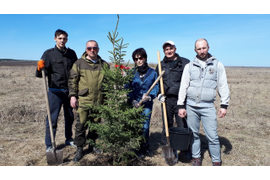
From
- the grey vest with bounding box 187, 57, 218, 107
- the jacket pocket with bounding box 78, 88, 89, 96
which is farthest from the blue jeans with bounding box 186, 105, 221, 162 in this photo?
the jacket pocket with bounding box 78, 88, 89, 96

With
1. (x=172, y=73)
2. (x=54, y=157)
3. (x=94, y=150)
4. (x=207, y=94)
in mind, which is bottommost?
(x=94, y=150)

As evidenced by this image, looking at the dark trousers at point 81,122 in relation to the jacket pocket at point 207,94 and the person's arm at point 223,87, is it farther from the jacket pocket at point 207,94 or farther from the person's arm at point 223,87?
the person's arm at point 223,87

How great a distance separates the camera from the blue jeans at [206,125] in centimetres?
348

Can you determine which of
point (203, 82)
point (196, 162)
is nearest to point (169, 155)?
point (196, 162)

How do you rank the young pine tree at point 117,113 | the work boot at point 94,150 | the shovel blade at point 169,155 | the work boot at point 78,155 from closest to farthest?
the young pine tree at point 117,113
the shovel blade at point 169,155
the work boot at point 78,155
the work boot at point 94,150

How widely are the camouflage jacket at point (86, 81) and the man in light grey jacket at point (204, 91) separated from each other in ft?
5.36

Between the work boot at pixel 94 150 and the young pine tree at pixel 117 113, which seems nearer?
the young pine tree at pixel 117 113

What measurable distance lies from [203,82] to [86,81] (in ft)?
7.24

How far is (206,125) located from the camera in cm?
354

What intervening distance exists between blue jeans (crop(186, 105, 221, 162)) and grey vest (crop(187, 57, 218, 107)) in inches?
5.9

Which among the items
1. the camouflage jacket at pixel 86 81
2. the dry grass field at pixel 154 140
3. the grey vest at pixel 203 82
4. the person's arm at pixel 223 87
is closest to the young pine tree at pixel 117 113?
the camouflage jacket at pixel 86 81

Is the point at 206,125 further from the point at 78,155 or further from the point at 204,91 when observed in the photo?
the point at 78,155

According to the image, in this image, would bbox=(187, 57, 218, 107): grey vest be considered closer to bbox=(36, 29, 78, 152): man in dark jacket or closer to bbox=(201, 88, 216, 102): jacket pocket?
bbox=(201, 88, 216, 102): jacket pocket

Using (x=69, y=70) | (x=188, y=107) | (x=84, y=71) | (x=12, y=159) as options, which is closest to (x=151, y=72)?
(x=188, y=107)
